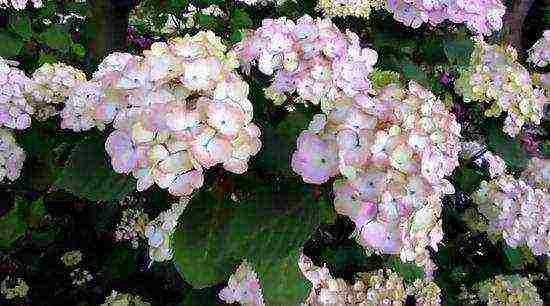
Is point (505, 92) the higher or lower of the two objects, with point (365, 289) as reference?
higher

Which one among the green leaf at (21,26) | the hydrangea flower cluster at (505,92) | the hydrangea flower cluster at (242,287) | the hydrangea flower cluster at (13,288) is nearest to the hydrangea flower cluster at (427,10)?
Result: the hydrangea flower cluster at (505,92)

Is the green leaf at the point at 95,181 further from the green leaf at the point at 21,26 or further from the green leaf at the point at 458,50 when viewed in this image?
the green leaf at the point at 21,26

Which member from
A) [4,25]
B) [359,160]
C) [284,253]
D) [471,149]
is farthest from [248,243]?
[4,25]

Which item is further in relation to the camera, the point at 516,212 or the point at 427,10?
the point at 516,212

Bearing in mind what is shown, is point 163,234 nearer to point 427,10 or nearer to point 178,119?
point 178,119

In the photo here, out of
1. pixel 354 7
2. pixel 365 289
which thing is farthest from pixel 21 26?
pixel 365 289

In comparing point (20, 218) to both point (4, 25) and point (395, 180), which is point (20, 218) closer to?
point (4, 25)

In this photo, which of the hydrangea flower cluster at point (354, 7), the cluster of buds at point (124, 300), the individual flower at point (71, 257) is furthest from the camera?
the individual flower at point (71, 257)
